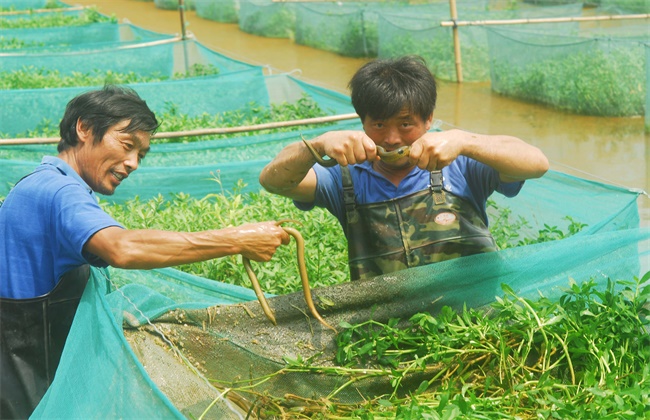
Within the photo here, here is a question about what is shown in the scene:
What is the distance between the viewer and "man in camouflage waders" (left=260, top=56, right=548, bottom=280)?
297 cm

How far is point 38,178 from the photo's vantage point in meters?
2.69

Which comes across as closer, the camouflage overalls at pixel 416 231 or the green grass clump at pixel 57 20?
the camouflage overalls at pixel 416 231

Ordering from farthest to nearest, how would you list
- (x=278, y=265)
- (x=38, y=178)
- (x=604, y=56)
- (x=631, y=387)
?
(x=604, y=56) < (x=278, y=265) < (x=38, y=178) < (x=631, y=387)

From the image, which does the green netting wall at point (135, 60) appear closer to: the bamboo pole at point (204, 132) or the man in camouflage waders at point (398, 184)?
the bamboo pole at point (204, 132)

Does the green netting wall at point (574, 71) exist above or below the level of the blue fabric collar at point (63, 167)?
below

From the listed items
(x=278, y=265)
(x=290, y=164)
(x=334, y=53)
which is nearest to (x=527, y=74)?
(x=334, y=53)

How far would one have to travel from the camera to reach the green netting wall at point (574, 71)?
9.88m

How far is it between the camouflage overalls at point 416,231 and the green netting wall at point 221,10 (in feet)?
56.3

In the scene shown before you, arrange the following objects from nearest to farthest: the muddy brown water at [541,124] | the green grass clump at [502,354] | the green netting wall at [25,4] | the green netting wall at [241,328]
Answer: the green netting wall at [241,328], the green grass clump at [502,354], the muddy brown water at [541,124], the green netting wall at [25,4]

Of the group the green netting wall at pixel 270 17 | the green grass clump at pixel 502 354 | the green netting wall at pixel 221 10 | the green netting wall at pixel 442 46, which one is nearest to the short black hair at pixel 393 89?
the green grass clump at pixel 502 354

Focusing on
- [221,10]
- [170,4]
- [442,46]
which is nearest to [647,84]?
[442,46]

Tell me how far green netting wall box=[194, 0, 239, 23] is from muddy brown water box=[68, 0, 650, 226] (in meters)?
4.02

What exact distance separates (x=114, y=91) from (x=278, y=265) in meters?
1.36

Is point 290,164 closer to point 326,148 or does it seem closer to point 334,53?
point 326,148
